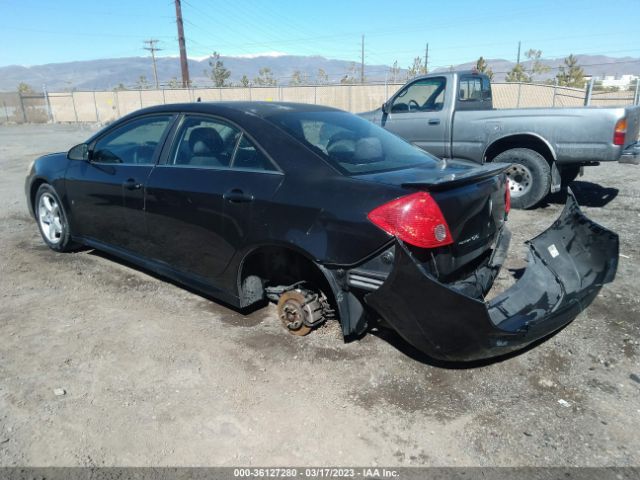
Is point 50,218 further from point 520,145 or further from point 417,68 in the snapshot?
point 417,68

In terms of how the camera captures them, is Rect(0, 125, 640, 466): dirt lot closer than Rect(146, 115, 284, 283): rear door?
Yes

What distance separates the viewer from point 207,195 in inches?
135

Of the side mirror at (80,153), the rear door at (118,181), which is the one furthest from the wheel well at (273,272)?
the side mirror at (80,153)

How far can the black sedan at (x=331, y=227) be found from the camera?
2623 mm

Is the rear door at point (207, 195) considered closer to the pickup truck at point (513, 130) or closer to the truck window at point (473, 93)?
the pickup truck at point (513, 130)

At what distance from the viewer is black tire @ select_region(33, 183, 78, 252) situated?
5.06 metres

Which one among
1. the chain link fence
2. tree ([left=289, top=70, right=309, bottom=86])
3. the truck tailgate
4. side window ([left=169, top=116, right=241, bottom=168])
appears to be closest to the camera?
side window ([left=169, top=116, right=241, bottom=168])

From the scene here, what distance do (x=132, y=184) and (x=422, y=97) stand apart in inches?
213

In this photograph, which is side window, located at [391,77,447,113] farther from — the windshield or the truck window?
the windshield

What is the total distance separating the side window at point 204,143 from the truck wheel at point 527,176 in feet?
15.0

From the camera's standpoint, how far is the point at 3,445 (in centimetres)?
243

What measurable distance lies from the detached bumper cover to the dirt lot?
320 millimetres

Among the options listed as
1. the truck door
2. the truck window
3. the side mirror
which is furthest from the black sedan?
the truck window

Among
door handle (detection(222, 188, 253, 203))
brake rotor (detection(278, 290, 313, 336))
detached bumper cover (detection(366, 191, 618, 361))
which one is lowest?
brake rotor (detection(278, 290, 313, 336))
